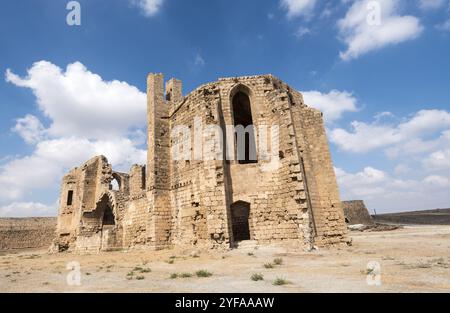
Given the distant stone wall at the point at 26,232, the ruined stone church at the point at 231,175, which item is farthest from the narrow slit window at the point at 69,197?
the ruined stone church at the point at 231,175

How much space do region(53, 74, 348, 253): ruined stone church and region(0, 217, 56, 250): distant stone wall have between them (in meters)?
17.2

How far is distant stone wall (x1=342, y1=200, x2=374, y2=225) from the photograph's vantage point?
3591 centimetres

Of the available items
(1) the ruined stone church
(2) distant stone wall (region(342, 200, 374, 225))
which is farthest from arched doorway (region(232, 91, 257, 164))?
(2) distant stone wall (region(342, 200, 374, 225))

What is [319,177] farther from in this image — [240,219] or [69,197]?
[69,197]

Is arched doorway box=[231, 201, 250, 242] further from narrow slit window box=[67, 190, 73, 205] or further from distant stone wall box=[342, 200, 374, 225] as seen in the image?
distant stone wall box=[342, 200, 374, 225]

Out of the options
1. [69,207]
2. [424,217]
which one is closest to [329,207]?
[69,207]

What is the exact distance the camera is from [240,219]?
14125mm

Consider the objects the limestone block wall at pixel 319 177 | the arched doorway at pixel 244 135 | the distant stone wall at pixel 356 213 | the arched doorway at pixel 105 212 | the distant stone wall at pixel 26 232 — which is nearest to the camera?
the limestone block wall at pixel 319 177

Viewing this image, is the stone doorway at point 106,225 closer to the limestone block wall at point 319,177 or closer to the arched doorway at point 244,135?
the arched doorway at point 244,135

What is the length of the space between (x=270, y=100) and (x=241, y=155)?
3.75 meters

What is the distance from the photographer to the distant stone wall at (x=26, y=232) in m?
29.6

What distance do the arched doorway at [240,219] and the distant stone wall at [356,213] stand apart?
1007 inches

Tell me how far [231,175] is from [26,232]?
2815 cm
